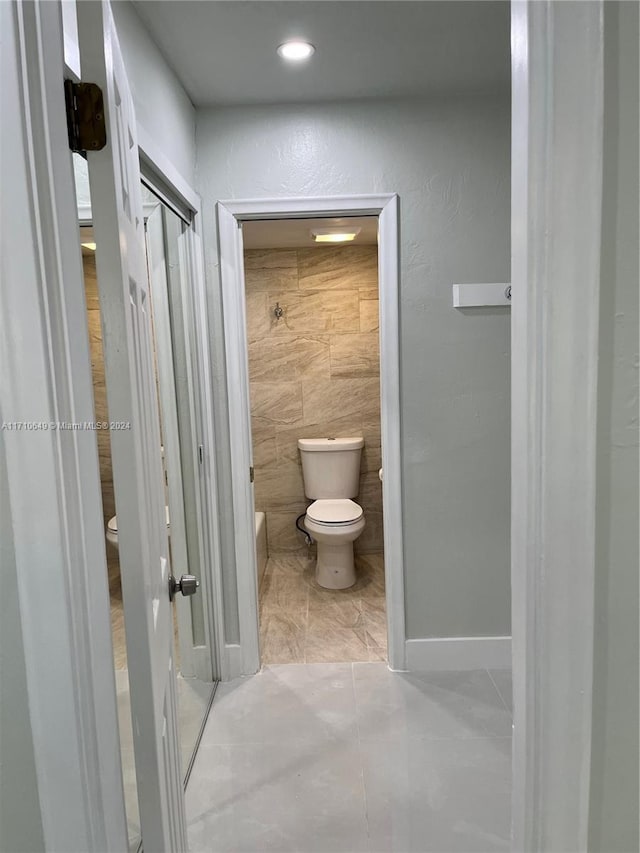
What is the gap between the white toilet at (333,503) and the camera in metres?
3.29

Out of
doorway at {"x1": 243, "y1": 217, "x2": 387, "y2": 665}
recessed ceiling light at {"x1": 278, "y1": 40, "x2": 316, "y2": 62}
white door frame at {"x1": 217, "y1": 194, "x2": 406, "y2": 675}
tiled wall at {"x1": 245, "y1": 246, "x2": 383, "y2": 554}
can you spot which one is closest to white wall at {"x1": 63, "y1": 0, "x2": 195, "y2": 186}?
white door frame at {"x1": 217, "y1": 194, "x2": 406, "y2": 675}

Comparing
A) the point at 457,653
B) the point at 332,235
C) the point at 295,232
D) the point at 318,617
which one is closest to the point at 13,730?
the point at 457,653

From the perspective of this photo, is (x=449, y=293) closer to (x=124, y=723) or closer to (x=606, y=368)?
(x=606, y=368)

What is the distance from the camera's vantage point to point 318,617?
308 centimetres

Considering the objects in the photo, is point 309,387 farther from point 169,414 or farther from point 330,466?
point 169,414

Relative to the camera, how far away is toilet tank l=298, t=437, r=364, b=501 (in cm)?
378

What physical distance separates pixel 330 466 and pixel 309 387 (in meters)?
0.58

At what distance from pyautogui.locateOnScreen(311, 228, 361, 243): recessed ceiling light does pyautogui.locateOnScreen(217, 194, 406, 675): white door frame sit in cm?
102

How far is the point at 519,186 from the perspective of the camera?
0.71 meters

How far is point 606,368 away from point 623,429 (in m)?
0.08

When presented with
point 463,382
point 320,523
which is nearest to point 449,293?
point 463,382

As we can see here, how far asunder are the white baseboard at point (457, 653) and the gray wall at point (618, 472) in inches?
73.0

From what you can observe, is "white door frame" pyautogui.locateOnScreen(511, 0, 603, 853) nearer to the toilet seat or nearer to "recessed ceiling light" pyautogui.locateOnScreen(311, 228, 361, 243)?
the toilet seat

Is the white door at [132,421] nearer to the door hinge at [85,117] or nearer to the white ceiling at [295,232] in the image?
the door hinge at [85,117]
